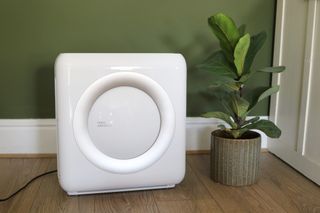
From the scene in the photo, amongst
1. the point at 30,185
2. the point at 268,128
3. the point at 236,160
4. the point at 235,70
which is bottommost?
the point at 30,185

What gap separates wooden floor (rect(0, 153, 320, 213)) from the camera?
122 centimetres

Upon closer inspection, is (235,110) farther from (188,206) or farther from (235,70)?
(188,206)

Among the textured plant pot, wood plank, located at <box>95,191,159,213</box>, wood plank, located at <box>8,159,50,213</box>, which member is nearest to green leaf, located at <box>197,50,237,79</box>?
the textured plant pot

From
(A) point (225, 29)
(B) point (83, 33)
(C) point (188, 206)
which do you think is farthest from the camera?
(B) point (83, 33)

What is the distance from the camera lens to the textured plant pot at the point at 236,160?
4.50 feet

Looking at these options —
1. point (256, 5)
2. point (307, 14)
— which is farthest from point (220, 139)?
point (256, 5)

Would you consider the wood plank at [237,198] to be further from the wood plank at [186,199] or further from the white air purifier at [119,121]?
the white air purifier at [119,121]

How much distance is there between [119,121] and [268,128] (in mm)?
517

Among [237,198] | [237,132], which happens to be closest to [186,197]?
[237,198]

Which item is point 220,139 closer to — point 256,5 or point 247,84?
point 247,84

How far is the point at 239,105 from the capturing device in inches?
54.3

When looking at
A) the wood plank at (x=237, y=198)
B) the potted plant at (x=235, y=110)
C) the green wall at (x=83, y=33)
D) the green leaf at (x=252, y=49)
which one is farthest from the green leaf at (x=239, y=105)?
the green wall at (x=83, y=33)

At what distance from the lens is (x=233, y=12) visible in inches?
67.7

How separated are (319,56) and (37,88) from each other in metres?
1.13
